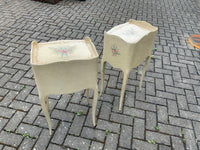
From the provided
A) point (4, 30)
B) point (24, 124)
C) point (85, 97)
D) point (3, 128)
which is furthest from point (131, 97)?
point (4, 30)

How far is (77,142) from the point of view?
226 centimetres

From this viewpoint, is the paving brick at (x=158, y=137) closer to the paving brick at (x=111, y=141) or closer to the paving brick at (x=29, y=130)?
the paving brick at (x=111, y=141)

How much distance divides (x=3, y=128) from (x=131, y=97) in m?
2.26

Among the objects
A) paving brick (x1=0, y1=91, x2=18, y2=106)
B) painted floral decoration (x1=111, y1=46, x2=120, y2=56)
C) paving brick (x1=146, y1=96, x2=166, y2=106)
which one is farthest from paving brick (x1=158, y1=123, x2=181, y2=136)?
paving brick (x1=0, y1=91, x2=18, y2=106)

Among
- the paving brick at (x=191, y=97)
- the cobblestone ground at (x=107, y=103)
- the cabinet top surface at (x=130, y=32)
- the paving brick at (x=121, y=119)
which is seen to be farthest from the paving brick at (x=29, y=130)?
the paving brick at (x=191, y=97)

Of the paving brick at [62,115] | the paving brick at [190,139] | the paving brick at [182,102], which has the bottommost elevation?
the paving brick at [190,139]

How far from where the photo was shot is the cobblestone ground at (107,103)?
7.55 feet

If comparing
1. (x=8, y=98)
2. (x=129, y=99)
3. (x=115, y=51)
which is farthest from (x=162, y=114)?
(x=8, y=98)

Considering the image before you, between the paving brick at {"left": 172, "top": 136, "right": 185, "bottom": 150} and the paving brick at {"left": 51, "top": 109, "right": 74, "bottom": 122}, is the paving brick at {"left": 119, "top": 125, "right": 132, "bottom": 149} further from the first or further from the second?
the paving brick at {"left": 51, "top": 109, "right": 74, "bottom": 122}

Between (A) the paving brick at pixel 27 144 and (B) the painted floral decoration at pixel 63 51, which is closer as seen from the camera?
(B) the painted floral decoration at pixel 63 51

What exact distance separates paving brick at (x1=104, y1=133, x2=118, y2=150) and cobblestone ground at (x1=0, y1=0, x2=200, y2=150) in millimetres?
15

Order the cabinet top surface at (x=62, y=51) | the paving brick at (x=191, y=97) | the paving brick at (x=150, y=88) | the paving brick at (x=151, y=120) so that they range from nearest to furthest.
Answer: the cabinet top surface at (x=62, y=51) < the paving brick at (x=151, y=120) < the paving brick at (x=191, y=97) < the paving brick at (x=150, y=88)

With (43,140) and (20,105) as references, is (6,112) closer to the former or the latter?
(20,105)

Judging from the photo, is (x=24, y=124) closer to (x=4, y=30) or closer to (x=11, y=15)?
(x=4, y=30)
